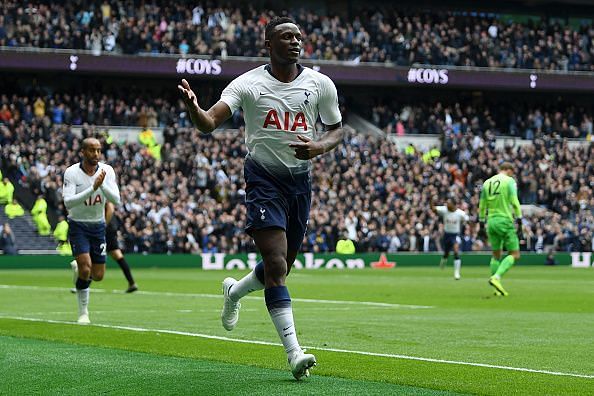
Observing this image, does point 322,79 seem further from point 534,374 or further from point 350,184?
point 350,184

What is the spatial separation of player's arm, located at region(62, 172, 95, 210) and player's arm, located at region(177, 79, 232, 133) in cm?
626

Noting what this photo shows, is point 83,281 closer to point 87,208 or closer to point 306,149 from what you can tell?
point 87,208

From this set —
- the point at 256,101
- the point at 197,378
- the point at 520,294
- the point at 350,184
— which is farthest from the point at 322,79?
the point at 350,184

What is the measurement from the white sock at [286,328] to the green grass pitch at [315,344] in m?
0.27

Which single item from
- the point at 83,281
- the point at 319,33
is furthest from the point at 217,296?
the point at 319,33

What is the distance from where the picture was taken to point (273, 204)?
9.43m

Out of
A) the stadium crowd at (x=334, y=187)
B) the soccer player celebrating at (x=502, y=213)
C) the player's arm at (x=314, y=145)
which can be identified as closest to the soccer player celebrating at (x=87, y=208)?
the player's arm at (x=314, y=145)

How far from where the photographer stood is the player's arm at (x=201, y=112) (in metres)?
8.71

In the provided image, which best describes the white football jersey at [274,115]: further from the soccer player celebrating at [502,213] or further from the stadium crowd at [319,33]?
the stadium crowd at [319,33]

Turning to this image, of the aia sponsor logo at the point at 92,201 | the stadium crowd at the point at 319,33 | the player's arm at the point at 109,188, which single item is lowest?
the aia sponsor logo at the point at 92,201

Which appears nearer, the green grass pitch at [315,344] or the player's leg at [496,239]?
the green grass pitch at [315,344]

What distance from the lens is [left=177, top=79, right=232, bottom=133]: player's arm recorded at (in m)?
8.71

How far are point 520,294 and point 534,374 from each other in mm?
15101

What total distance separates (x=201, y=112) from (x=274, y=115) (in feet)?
2.95
